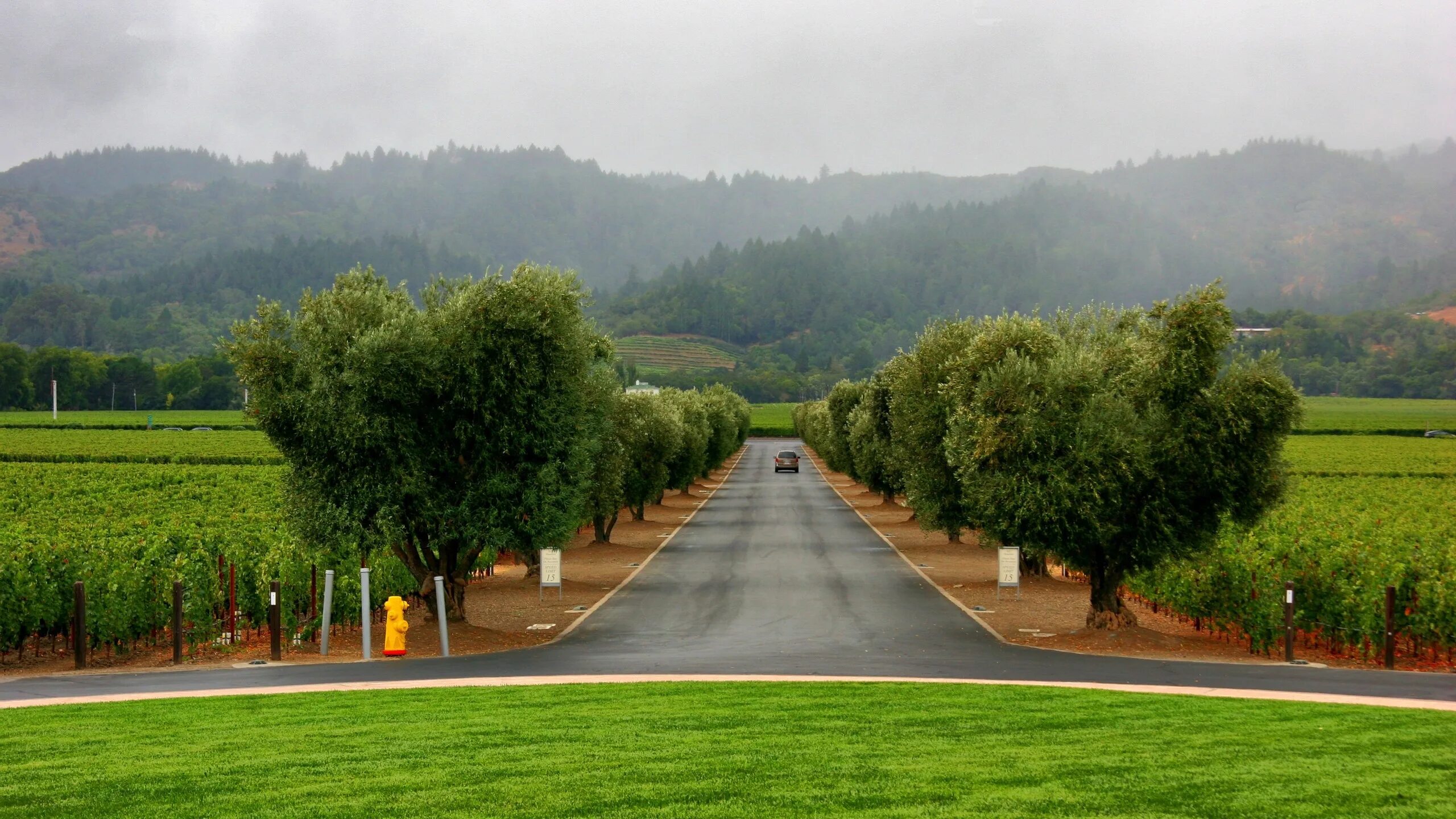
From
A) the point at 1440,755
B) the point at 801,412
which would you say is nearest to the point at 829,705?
the point at 1440,755

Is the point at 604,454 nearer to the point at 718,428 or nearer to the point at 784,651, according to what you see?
the point at 784,651

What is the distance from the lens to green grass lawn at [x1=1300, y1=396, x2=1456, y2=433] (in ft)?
358

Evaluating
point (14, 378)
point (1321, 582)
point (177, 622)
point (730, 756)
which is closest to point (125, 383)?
point (14, 378)

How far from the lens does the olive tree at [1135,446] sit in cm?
2189

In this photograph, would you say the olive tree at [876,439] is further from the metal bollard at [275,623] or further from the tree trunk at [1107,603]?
the metal bollard at [275,623]

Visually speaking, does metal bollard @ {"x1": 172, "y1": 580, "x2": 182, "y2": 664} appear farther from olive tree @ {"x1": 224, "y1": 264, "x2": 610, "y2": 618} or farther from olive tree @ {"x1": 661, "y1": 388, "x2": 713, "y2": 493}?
olive tree @ {"x1": 661, "y1": 388, "x2": 713, "y2": 493}

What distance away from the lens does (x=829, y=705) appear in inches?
569

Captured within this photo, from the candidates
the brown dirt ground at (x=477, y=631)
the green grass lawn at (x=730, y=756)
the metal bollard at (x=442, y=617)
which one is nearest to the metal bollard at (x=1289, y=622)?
the green grass lawn at (x=730, y=756)

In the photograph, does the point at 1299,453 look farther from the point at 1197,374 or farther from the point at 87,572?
the point at 87,572

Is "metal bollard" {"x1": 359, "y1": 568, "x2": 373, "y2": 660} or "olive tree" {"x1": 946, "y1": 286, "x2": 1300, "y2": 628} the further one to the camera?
"olive tree" {"x1": 946, "y1": 286, "x2": 1300, "y2": 628}

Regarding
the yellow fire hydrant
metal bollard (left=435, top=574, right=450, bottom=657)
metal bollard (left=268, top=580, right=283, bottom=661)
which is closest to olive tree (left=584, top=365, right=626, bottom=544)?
metal bollard (left=435, top=574, right=450, bottom=657)

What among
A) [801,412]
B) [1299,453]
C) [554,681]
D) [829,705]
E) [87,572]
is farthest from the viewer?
[801,412]

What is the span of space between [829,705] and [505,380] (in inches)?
411

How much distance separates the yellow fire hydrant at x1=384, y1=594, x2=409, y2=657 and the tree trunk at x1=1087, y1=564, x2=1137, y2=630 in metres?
13.4
